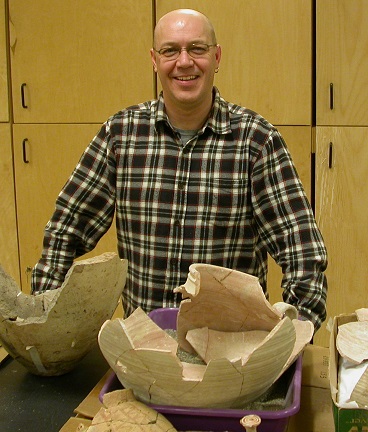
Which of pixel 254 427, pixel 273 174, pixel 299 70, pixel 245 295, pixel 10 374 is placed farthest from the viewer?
pixel 299 70

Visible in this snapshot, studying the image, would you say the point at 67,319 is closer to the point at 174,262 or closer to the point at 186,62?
the point at 174,262

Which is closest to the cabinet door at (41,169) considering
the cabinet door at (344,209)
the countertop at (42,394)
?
the cabinet door at (344,209)

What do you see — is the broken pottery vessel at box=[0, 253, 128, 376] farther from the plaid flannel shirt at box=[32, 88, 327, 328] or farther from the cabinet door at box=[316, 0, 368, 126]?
the cabinet door at box=[316, 0, 368, 126]

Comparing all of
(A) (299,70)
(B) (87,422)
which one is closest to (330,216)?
(A) (299,70)

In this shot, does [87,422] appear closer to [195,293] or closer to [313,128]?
[195,293]

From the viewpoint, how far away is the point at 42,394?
3.62 ft

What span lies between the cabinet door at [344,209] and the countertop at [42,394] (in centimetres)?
121

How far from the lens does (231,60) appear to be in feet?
7.21

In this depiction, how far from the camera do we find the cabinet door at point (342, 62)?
207 centimetres

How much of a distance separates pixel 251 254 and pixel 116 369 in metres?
0.75

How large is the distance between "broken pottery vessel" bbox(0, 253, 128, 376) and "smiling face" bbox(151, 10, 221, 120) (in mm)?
556

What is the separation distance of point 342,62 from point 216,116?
79 cm

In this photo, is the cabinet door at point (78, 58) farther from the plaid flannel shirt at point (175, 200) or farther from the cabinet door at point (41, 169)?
the plaid flannel shirt at point (175, 200)

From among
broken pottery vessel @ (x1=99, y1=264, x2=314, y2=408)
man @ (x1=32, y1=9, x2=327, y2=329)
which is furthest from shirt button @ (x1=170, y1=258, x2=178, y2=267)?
broken pottery vessel @ (x1=99, y1=264, x2=314, y2=408)
